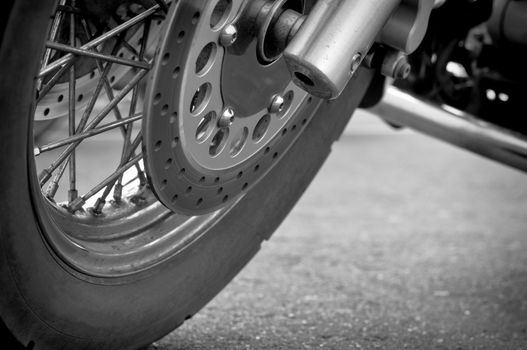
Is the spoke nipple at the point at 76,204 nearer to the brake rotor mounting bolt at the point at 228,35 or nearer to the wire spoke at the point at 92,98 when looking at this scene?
the wire spoke at the point at 92,98

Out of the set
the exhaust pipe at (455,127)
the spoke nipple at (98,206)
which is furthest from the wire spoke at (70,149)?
the exhaust pipe at (455,127)

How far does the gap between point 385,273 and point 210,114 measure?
115cm

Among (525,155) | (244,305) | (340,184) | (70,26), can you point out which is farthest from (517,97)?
(340,184)

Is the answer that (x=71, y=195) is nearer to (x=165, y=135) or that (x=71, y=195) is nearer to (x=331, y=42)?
(x=165, y=135)

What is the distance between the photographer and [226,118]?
126 cm

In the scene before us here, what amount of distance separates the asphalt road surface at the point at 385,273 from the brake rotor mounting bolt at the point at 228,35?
650 mm

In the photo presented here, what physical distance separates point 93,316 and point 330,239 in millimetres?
1491

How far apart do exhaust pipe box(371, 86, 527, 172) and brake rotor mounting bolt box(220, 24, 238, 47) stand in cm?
75

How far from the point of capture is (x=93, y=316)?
1253mm

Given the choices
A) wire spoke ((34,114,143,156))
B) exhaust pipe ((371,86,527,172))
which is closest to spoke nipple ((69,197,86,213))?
wire spoke ((34,114,143,156))

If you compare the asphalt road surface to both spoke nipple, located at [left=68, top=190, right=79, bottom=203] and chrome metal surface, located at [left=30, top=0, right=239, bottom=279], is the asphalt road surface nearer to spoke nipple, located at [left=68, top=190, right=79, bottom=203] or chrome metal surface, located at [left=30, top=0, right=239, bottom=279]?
chrome metal surface, located at [left=30, top=0, right=239, bottom=279]

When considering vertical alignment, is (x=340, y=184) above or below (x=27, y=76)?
below

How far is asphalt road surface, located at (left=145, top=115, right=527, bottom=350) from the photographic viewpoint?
1.73 meters

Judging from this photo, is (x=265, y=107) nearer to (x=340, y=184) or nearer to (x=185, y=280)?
(x=185, y=280)
